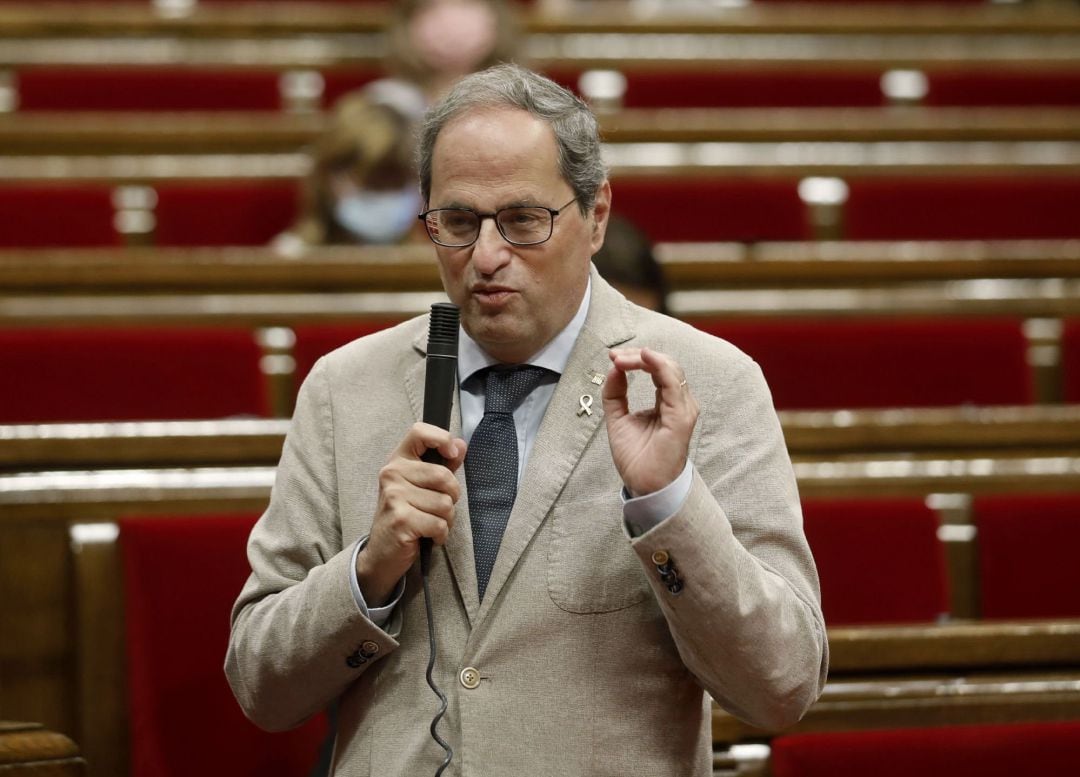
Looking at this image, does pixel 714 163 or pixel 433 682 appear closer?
pixel 433 682

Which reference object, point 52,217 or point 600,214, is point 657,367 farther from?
point 52,217

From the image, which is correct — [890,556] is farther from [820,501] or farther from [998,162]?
[998,162]

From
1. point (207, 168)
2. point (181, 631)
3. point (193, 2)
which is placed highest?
point (193, 2)

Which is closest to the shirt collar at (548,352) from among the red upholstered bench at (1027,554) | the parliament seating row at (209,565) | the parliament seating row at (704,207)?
the parliament seating row at (209,565)

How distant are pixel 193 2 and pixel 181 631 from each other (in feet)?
3.06

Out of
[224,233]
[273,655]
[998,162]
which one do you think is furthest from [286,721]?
[998,162]

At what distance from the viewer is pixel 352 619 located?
0.36m

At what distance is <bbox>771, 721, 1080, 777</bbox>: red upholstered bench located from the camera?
439 millimetres

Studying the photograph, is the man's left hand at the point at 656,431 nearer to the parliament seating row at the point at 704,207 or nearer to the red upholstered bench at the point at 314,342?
the red upholstered bench at the point at 314,342

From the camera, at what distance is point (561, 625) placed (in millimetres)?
374

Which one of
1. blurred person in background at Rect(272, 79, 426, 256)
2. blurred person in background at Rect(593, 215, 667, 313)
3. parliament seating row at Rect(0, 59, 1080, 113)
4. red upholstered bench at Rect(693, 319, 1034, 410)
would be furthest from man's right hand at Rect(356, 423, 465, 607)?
parliament seating row at Rect(0, 59, 1080, 113)

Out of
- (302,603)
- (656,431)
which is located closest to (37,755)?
(302,603)

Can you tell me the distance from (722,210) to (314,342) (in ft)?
1.18

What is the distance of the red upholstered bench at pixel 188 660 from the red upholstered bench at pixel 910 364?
1.01ft
